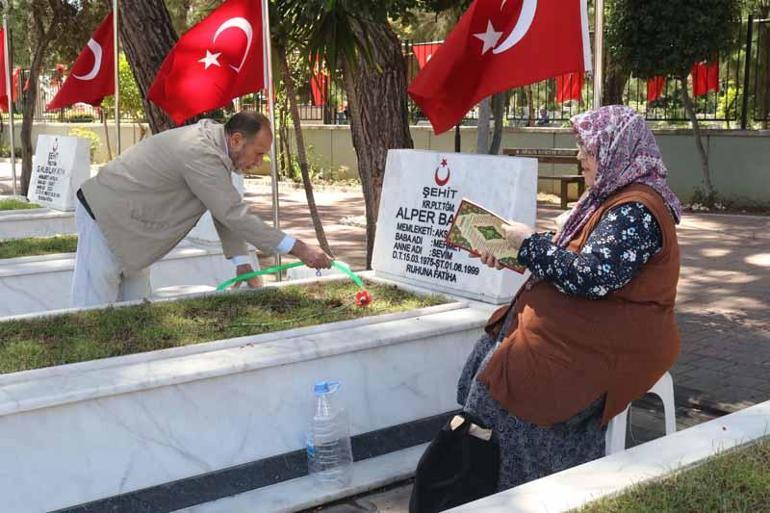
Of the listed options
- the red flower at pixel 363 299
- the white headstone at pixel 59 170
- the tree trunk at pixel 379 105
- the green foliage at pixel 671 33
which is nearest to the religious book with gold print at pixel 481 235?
the red flower at pixel 363 299

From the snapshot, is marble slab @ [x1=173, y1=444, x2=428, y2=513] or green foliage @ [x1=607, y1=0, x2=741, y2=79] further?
green foliage @ [x1=607, y1=0, x2=741, y2=79]

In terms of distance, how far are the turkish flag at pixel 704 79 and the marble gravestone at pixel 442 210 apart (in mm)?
10350

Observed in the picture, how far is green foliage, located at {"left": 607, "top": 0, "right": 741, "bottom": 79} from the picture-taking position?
1330 cm

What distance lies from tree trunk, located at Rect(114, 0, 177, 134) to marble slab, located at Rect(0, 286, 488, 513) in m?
4.35

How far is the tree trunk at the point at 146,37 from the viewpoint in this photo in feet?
26.8

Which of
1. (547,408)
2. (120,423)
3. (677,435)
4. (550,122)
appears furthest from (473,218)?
(550,122)

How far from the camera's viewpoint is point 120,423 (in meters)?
3.81

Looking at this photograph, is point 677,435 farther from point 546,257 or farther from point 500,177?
point 500,177

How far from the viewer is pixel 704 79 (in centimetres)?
1536

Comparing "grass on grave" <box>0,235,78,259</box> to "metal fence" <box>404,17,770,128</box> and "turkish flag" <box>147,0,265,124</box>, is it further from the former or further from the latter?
"metal fence" <box>404,17,770,128</box>

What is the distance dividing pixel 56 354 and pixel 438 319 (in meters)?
1.80

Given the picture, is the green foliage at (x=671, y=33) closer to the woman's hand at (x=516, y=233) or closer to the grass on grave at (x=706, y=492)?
the woman's hand at (x=516, y=233)

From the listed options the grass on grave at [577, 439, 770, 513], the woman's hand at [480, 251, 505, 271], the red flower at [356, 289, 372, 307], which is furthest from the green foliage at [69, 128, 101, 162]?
the grass on grave at [577, 439, 770, 513]

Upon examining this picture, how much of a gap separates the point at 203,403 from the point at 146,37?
16.6ft
